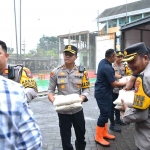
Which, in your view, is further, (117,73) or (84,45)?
(84,45)

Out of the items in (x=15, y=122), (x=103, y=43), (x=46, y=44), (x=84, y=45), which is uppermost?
(x=84, y=45)

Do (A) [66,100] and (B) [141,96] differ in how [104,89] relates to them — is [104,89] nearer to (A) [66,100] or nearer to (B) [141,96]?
(A) [66,100]

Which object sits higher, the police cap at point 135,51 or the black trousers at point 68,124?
the police cap at point 135,51

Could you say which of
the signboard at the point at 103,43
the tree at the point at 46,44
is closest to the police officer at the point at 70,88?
the tree at the point at 46,44

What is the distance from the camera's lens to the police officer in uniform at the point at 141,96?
1.69 metres

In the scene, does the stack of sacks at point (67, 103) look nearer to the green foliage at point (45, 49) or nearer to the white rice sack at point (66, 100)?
the white rice sack at point (66, 100)

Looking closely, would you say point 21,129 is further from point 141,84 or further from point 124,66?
point 124,66

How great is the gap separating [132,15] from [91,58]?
61.1 ft

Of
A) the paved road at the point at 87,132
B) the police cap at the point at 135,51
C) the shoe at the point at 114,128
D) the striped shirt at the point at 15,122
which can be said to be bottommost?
the paved road at the point at 87,132

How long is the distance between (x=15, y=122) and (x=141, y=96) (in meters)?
1.10

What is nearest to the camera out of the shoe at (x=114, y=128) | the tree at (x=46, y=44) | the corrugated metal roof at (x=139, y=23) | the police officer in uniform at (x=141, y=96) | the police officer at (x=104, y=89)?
the police officer in uniform at (x=141, y=96)

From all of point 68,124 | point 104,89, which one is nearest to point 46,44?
point 104,89

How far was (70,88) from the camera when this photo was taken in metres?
3.09

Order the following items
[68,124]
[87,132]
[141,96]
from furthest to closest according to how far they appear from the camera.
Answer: [87,132]
[68,124]
[141,96]
